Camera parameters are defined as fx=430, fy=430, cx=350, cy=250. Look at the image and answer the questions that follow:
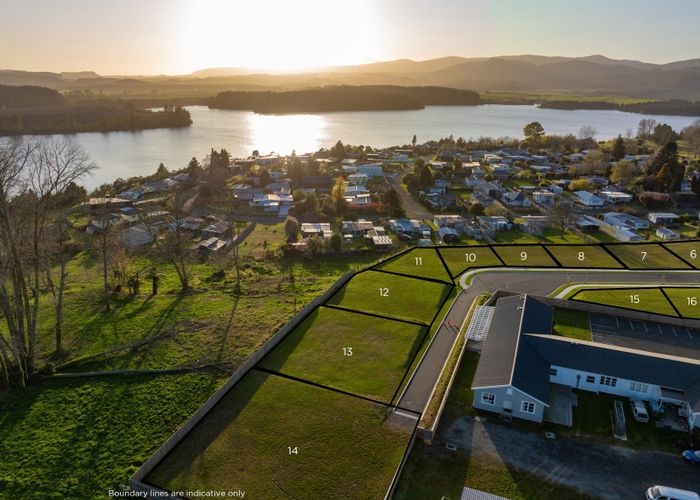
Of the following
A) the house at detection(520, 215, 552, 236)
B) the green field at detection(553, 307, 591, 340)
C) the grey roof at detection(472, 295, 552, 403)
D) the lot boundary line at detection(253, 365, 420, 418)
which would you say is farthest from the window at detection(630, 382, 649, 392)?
the house at detection(520, 215, 552, 236)

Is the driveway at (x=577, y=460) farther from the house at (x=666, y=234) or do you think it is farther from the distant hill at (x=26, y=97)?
the distant hill at (x=26, y=97)

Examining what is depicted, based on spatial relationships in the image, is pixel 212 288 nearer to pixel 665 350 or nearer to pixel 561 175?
pixel 665 350

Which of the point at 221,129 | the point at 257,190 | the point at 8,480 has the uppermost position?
the point at 221,129

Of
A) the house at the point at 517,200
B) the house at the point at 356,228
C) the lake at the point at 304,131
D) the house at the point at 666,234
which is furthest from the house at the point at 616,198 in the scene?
the lake at the point at 304,131

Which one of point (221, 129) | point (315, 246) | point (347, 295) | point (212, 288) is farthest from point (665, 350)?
point (221, 129)

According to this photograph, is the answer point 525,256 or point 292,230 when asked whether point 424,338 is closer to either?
point 525,256

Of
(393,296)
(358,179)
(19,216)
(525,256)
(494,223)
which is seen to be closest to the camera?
(19,216)

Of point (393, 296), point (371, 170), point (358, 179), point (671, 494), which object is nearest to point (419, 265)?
point (393, 296)
